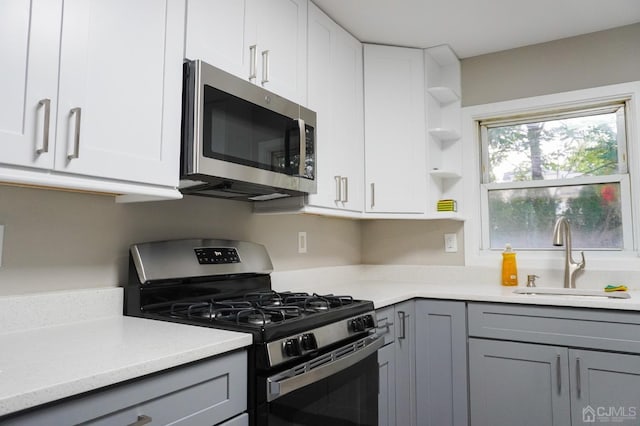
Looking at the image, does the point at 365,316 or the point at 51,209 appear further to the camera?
the point at 365,316

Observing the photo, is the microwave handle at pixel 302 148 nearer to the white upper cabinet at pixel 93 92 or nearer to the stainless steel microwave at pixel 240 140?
the stainless steel microwave at pixel 240 140

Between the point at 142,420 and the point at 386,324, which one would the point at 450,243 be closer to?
the point at 386,324

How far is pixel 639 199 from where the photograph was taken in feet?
7.86

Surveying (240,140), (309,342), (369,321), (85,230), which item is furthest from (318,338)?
(85,230)

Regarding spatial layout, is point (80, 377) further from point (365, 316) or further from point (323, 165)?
point (323, 165)

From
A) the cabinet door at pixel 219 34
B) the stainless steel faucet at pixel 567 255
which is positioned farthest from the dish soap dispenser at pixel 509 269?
the cabinet door at pixel 219 34

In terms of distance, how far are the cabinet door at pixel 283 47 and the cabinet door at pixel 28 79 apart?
0.77m

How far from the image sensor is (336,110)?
2.29m

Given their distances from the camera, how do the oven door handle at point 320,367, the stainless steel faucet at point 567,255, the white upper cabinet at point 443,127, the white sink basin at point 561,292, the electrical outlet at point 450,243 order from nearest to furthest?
the oven door handle at point 320,367 → the white sink basin at point 561,292 → the stainless steel faucet at point 567,255 → the white upper cabinet at point 443,127 → the electrical outlet at point 450,243

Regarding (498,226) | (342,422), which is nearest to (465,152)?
(498,226)

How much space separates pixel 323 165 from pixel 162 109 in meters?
0.93
